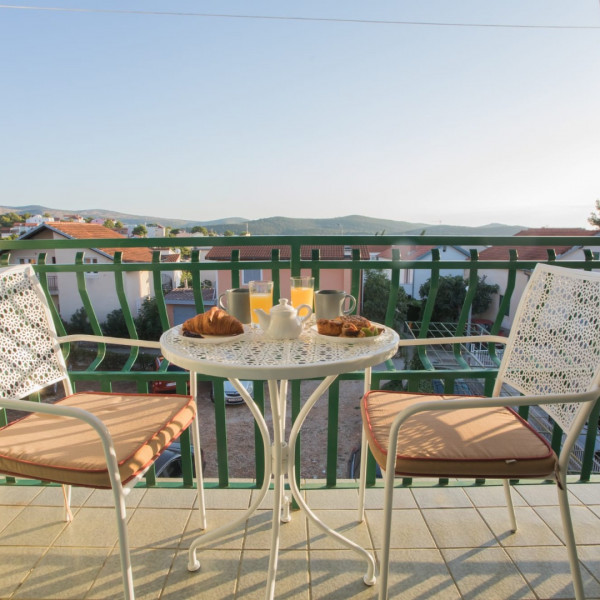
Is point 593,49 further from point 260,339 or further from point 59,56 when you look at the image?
point 59,56

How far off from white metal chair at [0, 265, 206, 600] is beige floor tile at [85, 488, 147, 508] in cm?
15

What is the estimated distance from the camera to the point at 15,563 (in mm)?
1517

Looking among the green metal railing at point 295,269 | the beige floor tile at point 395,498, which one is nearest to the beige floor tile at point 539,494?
the green metal railing at point 295,269

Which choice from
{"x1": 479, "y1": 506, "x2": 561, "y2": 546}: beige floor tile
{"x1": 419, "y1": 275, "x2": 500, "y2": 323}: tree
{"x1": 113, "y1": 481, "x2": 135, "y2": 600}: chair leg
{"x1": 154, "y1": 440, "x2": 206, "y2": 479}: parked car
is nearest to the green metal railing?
{"x1": 419, "y1": 275, "x2": 500, "y2": 323}: tree

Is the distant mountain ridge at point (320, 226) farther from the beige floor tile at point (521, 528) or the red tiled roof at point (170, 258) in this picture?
the beige floor tile at point (521, 528)

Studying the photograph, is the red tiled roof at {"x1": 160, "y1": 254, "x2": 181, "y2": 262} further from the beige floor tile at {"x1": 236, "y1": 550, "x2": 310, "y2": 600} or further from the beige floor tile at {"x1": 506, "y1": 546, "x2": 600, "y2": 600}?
the beige floor tile at {"x1": 506, "y1": 546, "x2": 600, "y2": 600}

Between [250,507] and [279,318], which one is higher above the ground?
[279,318]

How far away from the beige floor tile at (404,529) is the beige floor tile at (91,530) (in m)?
1.07

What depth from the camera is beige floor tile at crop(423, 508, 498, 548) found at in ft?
5.34

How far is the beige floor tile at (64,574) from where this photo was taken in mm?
1382

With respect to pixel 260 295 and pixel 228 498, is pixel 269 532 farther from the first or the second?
pixel 260 295

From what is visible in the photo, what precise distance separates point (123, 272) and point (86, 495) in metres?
1.10

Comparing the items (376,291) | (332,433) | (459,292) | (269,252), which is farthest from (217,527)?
(376,291)

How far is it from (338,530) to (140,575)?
31.0 inches
